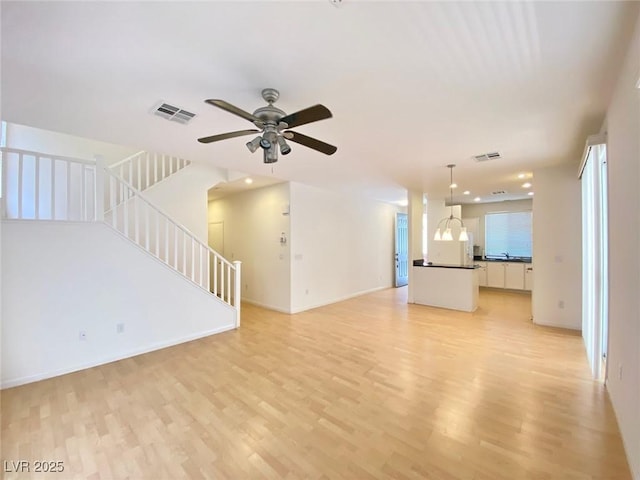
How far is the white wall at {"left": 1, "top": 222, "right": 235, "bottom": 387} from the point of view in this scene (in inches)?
115

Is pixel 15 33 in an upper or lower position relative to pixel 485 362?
upper

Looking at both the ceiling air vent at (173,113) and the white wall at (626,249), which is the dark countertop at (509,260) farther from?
the ceiling air vent at (173,113)

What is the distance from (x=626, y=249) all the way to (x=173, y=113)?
3765 millimetres

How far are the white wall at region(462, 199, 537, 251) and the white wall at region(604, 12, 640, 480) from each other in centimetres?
639

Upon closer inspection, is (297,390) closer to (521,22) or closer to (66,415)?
(66,415)

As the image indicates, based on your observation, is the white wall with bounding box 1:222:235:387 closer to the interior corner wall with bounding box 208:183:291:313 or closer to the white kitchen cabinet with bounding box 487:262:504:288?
the interior corner wall with bounding box 208:183:291:313

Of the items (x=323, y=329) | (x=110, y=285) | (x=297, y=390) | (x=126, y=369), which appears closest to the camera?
(x=297, y=390)

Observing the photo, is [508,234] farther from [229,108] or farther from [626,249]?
[229,108]

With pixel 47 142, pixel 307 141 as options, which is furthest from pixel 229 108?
pixel 47 142

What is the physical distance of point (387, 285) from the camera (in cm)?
868

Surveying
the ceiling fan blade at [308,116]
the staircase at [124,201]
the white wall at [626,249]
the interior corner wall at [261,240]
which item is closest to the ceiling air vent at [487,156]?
the white wall at [626,249]

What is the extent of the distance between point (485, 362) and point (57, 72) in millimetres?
4869

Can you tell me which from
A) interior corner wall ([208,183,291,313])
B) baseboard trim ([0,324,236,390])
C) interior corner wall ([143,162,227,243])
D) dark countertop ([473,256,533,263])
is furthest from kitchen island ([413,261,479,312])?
interior corner wall ([143,162,227,243])

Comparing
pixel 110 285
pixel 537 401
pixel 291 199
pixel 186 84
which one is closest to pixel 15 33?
pixel 186 84
